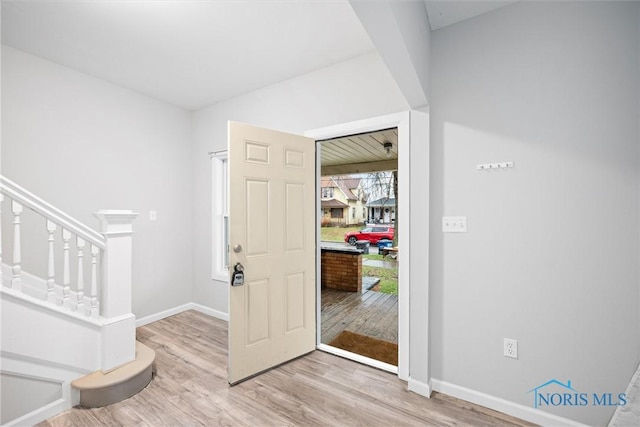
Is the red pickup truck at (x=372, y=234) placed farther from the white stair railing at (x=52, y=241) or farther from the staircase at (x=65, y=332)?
the white stair railing at (x=52, y=241)

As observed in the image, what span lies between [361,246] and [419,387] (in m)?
5.63

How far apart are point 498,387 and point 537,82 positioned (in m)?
2.04

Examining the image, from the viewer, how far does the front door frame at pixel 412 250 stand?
198cm

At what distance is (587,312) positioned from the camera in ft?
5.15

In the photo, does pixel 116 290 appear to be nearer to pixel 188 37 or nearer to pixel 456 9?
pixel 188 37

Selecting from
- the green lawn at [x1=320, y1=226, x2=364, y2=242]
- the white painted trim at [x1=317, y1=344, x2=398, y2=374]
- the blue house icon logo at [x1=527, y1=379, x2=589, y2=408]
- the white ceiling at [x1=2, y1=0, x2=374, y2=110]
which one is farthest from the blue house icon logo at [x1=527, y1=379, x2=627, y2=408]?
the green lawn at [x1=320, y1=226, x2=364, y2=242]

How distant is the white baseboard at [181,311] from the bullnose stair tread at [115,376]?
118cm

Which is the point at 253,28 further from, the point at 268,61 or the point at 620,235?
the point at 620,235

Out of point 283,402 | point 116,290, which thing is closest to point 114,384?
point 116,290

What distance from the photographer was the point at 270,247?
91.3 inches

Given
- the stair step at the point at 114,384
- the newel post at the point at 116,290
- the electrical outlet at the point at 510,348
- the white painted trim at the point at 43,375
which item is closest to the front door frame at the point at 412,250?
the electrical outlet at the point at 510,348

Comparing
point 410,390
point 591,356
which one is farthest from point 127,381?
point 591,356

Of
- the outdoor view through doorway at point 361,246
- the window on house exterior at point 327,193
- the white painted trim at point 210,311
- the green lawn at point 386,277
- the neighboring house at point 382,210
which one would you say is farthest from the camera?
the window on house exterior at point 327,193

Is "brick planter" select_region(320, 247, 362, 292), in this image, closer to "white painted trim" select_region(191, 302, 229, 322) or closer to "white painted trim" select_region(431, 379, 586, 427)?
"white painted trim" select_region(191, 302, 229, 322)
